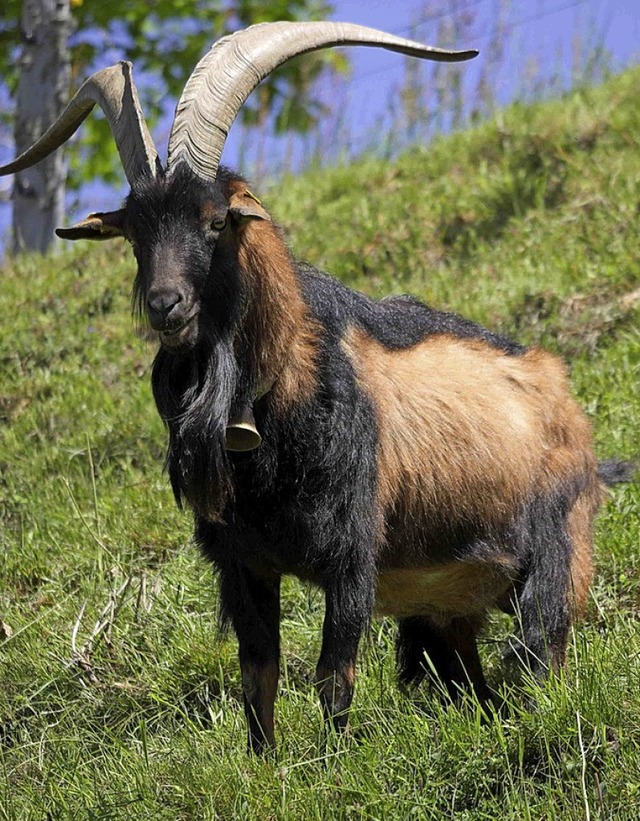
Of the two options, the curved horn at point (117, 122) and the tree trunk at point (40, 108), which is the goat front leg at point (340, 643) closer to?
the curved horn at point (117, 122)

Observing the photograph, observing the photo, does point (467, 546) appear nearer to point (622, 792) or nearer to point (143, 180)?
point (622, 792)

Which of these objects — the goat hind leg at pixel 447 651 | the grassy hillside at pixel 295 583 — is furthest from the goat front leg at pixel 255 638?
the goat hind leg at pixel 447 651

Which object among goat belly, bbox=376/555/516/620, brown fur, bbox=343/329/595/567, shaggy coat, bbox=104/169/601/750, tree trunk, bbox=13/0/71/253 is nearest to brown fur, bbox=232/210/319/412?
shaggy coat, bbox=104/169/601/750

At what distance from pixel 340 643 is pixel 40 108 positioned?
337 inches

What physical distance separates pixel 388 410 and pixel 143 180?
4.17 ft

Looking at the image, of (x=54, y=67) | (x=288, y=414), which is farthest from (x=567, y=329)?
(x=54, y=67)

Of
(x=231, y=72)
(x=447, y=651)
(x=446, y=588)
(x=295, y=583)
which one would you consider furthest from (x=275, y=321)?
(x=295, y=583)

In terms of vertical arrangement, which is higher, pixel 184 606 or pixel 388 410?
pixel 388 410

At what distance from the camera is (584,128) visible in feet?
33.3

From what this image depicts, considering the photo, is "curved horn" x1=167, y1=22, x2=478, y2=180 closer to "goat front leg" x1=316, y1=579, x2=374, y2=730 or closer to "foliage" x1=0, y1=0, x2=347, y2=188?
"goat front leg" x1=316, y1=579, x2=374, y2=730

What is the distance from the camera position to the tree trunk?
11.5 m

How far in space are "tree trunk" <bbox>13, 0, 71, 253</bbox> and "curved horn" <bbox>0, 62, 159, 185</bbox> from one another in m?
6.46

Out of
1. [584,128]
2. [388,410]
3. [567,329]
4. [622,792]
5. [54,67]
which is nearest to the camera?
[622,792]

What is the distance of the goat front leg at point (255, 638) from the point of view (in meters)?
4.66
